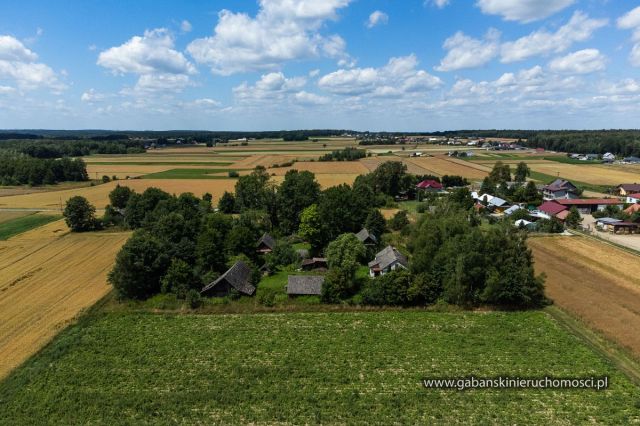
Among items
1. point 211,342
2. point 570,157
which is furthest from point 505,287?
point 570,157

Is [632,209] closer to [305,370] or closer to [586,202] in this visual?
[586,202]

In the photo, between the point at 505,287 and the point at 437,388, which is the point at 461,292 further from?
the point at 437,388

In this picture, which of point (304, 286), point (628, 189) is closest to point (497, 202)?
point (628, 189)

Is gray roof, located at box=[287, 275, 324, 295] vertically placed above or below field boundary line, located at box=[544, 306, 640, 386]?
above

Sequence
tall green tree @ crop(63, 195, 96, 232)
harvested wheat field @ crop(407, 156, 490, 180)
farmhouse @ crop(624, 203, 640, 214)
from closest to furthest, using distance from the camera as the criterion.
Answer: tall green tree @ crop(63, 195, 96, 232), farmhouse @ crop(624, 203, 640, 214), harvested wheat field @ crop(407, 156, 490, 180)

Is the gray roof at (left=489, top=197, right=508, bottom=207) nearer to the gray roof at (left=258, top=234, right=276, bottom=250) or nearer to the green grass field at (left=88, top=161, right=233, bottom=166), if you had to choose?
the gray roof at (left=258, top=234, right=276, bottom=250)

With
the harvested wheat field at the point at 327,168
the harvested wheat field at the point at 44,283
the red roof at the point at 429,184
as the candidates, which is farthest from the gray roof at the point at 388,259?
the harvested wheat field at the point at 327,168

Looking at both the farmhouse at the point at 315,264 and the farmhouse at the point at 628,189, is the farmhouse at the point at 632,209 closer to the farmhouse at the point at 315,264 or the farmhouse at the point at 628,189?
the farmhouse at the point at 628,189

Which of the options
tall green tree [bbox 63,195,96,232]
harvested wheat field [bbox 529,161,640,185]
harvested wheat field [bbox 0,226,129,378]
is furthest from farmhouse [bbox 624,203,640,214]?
tall green tree [bbox 63,195,96,232]
